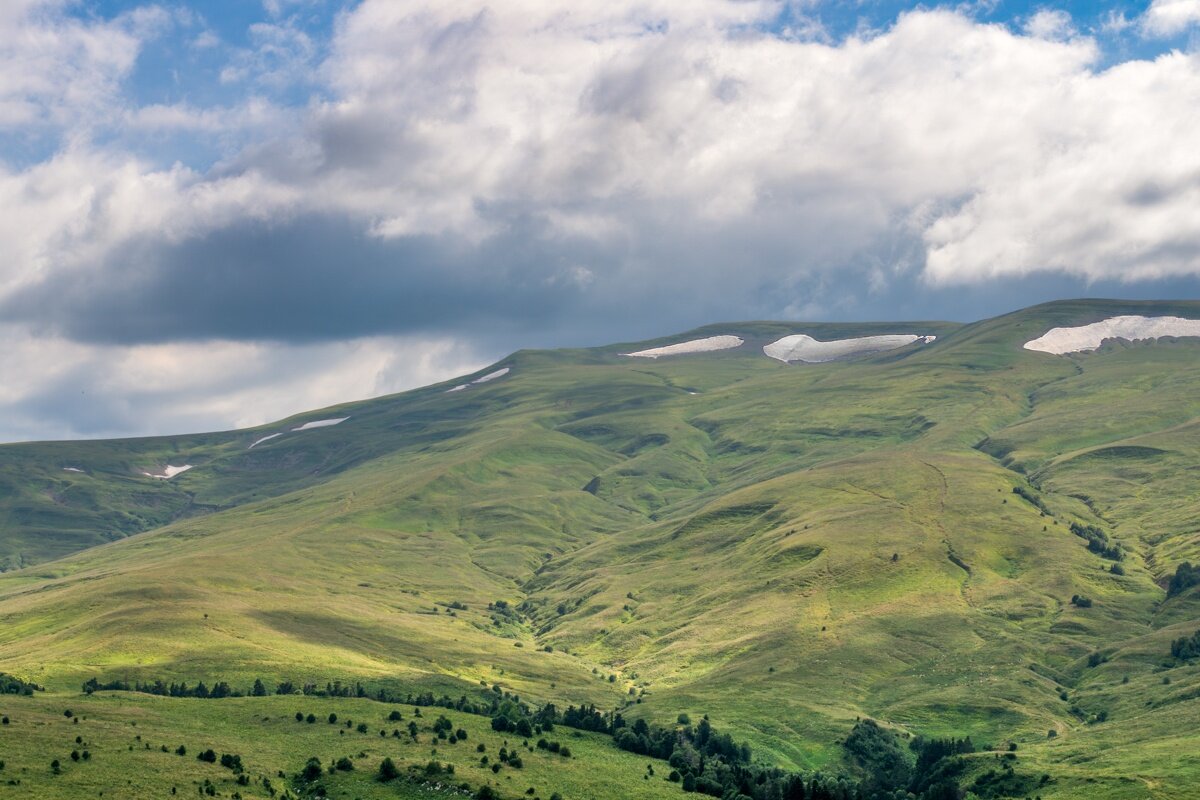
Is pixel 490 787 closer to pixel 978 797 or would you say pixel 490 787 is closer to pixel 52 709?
pixel 52 709

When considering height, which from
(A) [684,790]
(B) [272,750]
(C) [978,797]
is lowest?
(C) [978,797]

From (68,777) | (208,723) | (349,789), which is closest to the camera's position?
(68,777)

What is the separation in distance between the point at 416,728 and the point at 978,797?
90939 millimetres

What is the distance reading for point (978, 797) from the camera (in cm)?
19825

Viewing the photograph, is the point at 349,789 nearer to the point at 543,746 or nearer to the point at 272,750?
the point at 272,750

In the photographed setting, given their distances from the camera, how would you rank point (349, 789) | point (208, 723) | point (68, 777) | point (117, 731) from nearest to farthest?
point (68, 777) < point (349, 789) < point (117, 731) < point (208, 723)

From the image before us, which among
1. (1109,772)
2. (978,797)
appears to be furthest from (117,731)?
(1109,772)

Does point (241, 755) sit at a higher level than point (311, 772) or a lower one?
higher

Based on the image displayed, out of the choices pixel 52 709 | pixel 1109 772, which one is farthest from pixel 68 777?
pixel 1109 772

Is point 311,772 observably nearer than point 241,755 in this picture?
Yes

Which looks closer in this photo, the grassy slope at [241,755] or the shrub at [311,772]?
the grassy slope at [241,755]

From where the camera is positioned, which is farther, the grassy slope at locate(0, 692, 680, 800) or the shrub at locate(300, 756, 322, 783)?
the shrub at locate(300, 756, 322, 783)

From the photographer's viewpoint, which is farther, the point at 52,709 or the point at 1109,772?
the point at 1109,772

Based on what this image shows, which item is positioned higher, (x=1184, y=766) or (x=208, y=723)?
(x=208, y=723)
